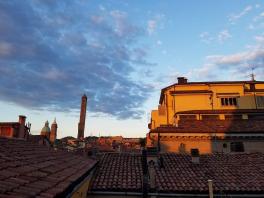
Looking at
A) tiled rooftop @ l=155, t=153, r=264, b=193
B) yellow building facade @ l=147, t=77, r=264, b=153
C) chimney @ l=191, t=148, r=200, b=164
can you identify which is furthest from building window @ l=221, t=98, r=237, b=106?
chimney @ l=191, t=148, r=200, b=164

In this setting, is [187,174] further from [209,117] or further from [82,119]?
[82,119]

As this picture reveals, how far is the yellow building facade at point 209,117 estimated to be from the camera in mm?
26422

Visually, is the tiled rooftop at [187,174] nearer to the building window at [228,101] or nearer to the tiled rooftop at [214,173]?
the tiled rooftop at [214,173]

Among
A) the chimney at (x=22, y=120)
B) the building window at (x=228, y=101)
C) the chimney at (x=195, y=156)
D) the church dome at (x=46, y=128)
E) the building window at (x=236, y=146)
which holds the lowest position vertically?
the chimney at (x=195, y=156)

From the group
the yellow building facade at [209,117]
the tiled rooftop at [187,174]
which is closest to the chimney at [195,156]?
the tiled rooftop at [187,174]

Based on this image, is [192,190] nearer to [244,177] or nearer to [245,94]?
[244,177]

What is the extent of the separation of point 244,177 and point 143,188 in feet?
19.6

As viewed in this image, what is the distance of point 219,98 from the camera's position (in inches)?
1395

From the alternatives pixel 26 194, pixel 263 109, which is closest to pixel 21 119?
pixel 26 194

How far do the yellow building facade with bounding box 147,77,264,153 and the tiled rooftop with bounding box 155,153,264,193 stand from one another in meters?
8.94

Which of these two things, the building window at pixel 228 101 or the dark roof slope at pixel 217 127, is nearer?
the dark roof slope at pixel 217 127

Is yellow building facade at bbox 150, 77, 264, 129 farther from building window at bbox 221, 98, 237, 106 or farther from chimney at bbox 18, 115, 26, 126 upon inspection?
chimney at bbox 18, 115, 26, 126

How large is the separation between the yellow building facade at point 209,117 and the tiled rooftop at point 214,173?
8945 millimetres

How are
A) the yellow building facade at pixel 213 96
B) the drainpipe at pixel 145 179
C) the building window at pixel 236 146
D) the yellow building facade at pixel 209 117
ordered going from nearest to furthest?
the drainpipe at pixel 145 179
the building window at pixel 236 146
the yellow building facade at pixel 209 117
the yellow building facade at pixel 213 96
